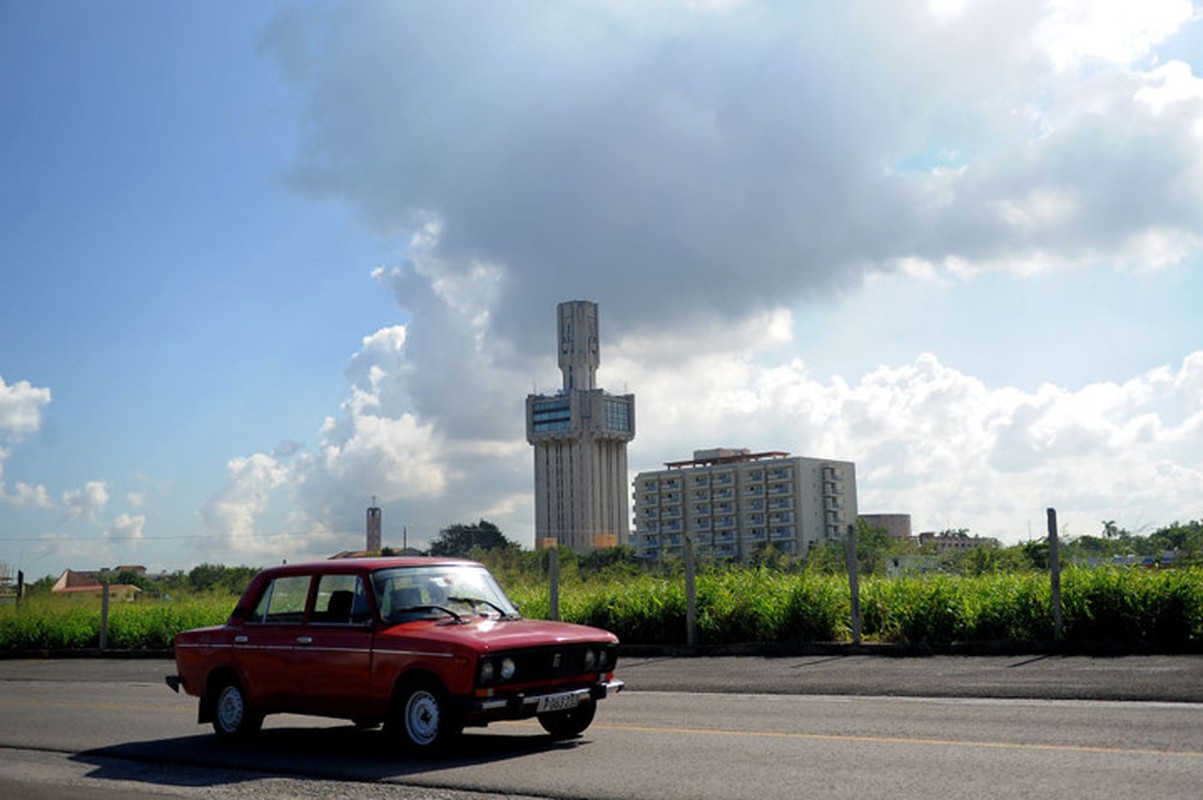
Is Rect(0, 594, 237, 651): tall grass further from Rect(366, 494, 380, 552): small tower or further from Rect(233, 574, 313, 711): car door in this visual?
Rect(366, 494, 380, 552): small tower

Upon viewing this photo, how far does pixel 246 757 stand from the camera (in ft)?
33.8

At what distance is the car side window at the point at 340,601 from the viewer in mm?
10602

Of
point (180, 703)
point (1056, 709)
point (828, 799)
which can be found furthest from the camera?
point (180, 703)

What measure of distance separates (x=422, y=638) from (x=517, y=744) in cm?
139

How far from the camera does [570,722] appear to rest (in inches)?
420

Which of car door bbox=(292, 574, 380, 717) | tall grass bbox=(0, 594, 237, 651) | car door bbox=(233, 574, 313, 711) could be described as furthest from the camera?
tall grass bbox=(0, 594, 237, 651)

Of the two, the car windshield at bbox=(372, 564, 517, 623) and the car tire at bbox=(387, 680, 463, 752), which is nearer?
the car tire at bbox=(387, 680, 463, 752)

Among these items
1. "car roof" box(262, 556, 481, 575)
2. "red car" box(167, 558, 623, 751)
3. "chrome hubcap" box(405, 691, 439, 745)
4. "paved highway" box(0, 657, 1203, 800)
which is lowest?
"paved highway" box(0, 657, 1203, 800)

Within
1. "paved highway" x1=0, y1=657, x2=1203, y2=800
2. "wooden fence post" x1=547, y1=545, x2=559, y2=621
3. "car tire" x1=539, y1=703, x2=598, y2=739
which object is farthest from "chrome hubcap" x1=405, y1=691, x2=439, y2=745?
"wooden fence post" x1=547, y1=545, x2=559, y2=621

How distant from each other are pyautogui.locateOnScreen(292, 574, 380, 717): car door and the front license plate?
159 cm

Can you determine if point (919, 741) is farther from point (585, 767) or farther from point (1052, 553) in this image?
point (1052, 553)

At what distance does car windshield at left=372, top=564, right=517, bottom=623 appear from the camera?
413 inches

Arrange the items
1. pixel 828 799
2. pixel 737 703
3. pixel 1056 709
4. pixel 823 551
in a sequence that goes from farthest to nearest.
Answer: pixel 823 551 < pixel 737 703 < pixel 1056 709 < pixel 828 799

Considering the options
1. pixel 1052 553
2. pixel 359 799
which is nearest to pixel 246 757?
pixel 359 799
